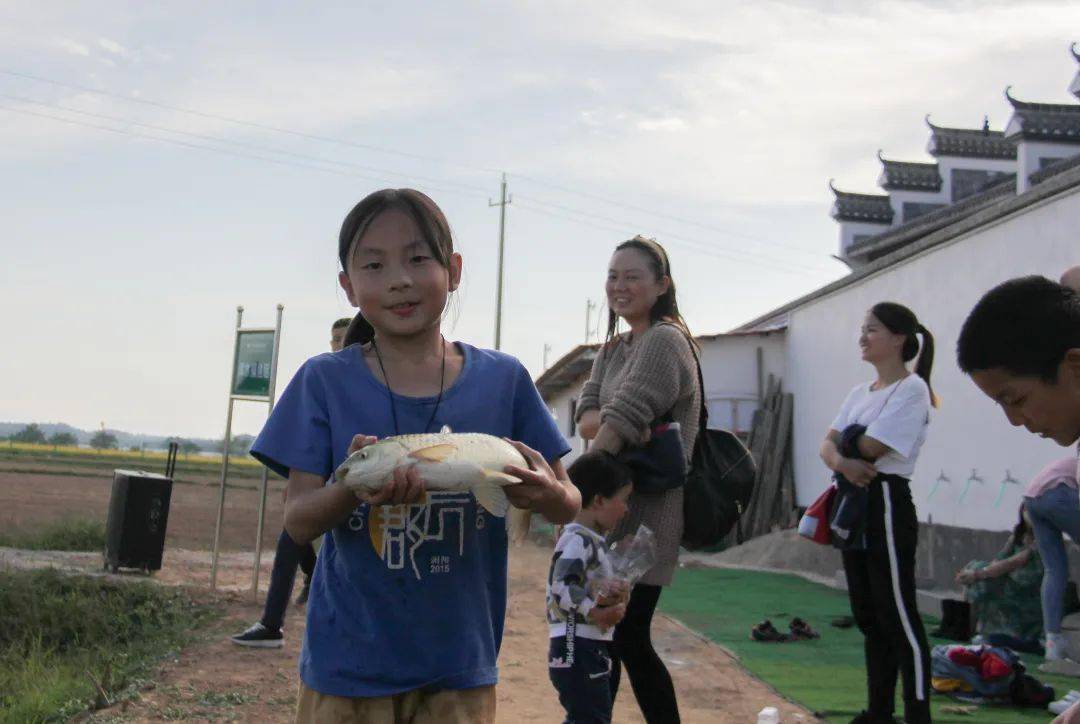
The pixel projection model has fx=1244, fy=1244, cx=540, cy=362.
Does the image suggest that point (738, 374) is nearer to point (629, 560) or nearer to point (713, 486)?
point (713, 486)

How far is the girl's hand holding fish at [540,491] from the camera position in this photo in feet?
8.48

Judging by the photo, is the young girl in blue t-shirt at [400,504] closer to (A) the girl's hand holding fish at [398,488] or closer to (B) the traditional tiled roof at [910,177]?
(A) the girl's hand holding fish at [398,488]

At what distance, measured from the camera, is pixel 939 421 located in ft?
41.4

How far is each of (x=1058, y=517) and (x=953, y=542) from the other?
446cm

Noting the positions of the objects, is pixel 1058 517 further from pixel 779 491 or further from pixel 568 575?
pixel 779 491

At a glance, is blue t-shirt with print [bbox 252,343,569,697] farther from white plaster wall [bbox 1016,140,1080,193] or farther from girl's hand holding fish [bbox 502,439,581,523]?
white plaster wall [bbox 1016,140,1080,193]

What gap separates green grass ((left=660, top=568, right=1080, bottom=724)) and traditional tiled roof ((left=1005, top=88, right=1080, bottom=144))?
5977mm

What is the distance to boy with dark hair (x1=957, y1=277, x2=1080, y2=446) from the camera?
8.84 ft

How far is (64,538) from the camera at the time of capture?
15.2 metres

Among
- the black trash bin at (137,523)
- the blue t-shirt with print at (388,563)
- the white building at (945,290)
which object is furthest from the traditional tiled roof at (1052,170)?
the blue t-shirt with print at (388,563)

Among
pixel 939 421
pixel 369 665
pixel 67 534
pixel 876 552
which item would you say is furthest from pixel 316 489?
pixel 67 534

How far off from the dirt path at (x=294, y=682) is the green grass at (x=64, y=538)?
5.39 m

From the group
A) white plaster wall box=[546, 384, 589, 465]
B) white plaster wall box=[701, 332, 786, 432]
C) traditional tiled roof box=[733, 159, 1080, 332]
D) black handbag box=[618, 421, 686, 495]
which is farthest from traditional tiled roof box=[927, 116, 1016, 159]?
black handbag box=[618, 421, 686, 495]

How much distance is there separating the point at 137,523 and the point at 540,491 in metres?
9.76
